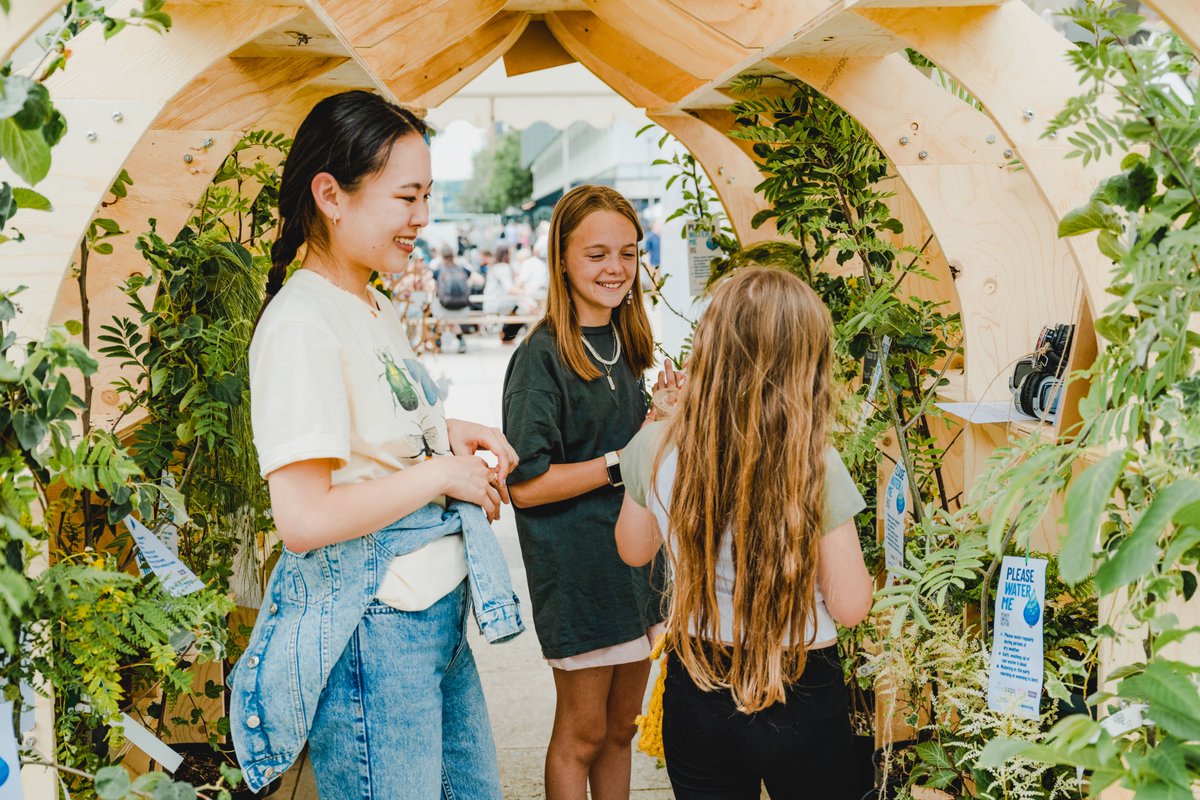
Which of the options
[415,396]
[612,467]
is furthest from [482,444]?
[612,467]

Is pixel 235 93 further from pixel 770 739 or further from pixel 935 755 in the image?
pixel 935 755

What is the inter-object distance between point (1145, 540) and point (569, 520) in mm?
1640

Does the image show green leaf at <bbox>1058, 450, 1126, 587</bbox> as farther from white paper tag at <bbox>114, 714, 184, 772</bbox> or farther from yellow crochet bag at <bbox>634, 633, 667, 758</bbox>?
white paper tag at <bbox>114, 714, 184, 772</bbox>

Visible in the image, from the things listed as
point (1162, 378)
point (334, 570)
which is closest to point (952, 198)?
point (1162, 378)

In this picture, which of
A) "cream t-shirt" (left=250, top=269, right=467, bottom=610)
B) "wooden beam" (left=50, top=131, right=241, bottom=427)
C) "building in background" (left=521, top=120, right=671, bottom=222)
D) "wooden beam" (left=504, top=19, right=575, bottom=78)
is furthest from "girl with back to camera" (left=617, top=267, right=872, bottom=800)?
"building in background" (left=521, top=120, right=671, bottom=222)

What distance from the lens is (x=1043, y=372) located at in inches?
81.0

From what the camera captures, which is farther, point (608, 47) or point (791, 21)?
point (608, 47)

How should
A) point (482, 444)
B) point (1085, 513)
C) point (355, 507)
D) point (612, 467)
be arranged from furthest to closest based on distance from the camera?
1. point (612, 467)
2. point (482, 444)
3. point (355, 507)
4. point (1085, 513)

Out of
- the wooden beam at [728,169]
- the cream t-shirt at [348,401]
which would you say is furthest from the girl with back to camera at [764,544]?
the wooden beam at [728,169]

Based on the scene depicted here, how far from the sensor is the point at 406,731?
1.54 m

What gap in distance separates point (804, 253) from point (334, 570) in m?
1.53

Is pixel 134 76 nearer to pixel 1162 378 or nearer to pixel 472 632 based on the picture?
pixel 1162 378

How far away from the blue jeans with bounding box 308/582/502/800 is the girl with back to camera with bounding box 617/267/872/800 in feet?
1.36

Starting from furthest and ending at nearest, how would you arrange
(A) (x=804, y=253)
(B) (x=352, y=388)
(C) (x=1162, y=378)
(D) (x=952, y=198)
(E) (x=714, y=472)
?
(A) (x=804, y=253) → (D) (x=952, y=198) → (E) (x=714, y=472) → (B) (x=352, y=388) → (C) (x=1162, y=378)
